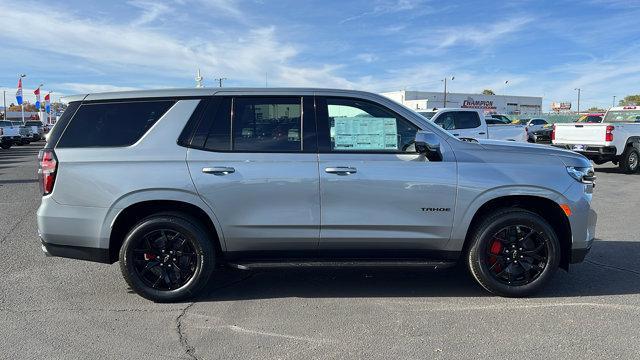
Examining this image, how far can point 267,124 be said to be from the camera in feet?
15.0

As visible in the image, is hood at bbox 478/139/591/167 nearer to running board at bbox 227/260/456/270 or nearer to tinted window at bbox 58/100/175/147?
running board at bbox 227/260/456/270

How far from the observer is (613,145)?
1462 cm

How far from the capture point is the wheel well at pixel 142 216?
454 cm

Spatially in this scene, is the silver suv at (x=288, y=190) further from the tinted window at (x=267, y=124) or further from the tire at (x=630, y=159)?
the tire at (x=630, y=159)

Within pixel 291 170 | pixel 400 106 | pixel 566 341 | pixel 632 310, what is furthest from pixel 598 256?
pixel 291 170

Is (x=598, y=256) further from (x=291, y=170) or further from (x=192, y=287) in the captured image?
(x=192, y=287)

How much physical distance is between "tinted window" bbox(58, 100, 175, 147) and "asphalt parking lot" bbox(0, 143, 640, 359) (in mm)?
1462

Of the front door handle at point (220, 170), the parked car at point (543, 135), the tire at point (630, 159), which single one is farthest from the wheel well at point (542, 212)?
the parked car at point (543, 135)

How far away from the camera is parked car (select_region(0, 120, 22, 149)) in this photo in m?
30.3

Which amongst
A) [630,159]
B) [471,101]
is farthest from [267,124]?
[471,101]

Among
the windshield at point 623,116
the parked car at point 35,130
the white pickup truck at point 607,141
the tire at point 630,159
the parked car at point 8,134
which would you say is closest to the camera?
the white pickup truck at point 607,141

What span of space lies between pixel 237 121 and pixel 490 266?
8.63 feet

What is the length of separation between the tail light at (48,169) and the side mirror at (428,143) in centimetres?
312

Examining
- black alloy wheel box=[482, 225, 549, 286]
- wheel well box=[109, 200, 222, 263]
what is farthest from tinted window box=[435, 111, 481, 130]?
wheel well box=[109, 200, 222, 263]
